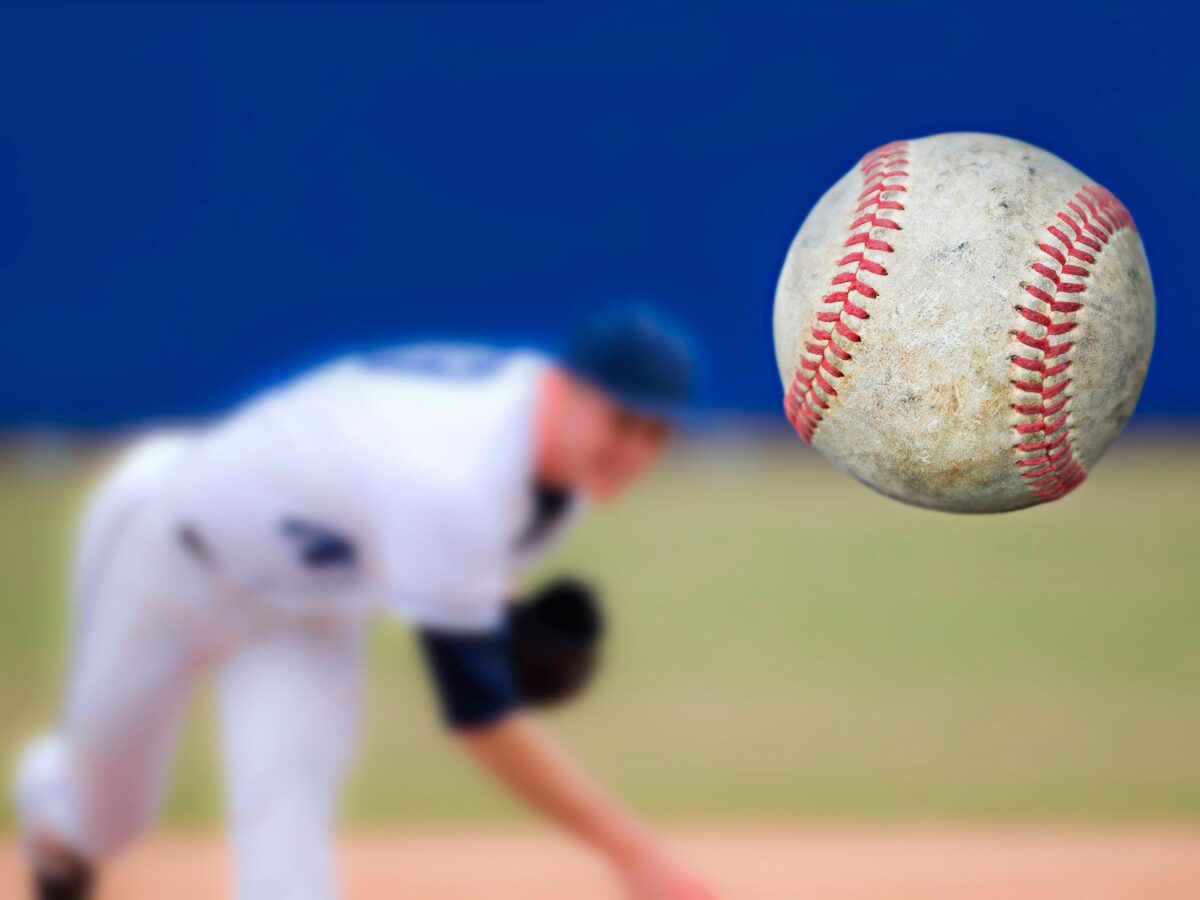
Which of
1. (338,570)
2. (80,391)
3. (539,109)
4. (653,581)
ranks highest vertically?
(539,109)

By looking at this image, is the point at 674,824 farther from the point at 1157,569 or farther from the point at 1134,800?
the point at 1157,569

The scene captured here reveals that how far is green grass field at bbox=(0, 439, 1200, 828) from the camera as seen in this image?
318cm

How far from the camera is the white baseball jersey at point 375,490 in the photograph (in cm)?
158

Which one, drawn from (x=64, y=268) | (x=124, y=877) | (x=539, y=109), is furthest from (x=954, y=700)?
(x=64, y=268)

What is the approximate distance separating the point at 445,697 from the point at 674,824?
143cm

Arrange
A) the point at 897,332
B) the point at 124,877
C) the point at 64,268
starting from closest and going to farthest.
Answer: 1. the point at 897,332
2. the point at 124,877
3. the point at 64,268

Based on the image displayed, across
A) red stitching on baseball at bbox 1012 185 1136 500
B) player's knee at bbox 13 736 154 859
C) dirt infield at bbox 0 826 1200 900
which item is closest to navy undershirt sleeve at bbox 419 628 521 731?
player's knee at bbox 13 736 154 859

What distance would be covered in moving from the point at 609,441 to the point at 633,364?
105 mm

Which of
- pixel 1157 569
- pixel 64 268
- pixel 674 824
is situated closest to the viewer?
pixel 674 824

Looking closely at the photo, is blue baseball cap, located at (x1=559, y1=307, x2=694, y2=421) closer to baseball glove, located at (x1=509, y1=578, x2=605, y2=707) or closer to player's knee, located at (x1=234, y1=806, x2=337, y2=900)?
baseball glove, located at (x1=509, y1=578, x2=605, y2=707)

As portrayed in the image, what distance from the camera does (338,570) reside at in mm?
1724

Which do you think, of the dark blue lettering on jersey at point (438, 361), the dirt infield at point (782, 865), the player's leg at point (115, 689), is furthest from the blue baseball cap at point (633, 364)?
the dirt infield at point (782, 865)

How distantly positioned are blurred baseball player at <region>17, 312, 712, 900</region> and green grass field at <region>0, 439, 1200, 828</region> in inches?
51.9

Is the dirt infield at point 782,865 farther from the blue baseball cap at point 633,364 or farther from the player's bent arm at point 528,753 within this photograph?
the blue baseball cap at point 633,364
